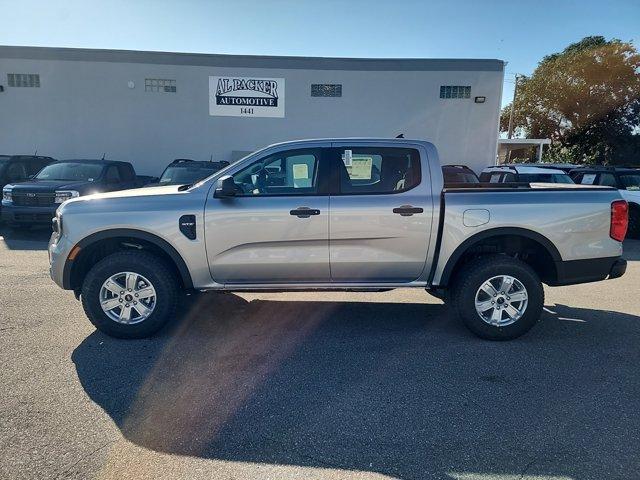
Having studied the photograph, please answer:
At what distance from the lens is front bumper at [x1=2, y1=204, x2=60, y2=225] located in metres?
9.17

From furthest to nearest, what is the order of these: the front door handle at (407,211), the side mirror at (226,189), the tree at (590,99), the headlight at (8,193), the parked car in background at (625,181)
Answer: the tree at (590,99)
the parked car in background at (625,181)
the headlight at (8,193)
the front door handle at (407,211)
the side mirror at (226,189)

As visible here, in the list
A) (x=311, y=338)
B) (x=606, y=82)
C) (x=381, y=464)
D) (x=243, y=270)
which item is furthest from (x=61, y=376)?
(x=606, y=82)

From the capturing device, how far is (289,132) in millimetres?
15688

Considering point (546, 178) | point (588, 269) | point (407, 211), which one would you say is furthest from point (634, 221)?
point (407, 211)

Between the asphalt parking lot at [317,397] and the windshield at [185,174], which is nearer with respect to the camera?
the asphalt parking lot at [317,397]

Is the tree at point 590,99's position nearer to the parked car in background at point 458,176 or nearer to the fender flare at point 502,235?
the parked car in background at point 458,176

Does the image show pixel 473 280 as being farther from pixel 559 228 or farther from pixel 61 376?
pixel 61 376

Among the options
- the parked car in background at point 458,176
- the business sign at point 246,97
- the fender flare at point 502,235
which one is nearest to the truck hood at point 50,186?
the business sign at point 246,97

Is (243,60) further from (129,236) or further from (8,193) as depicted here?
(129,236)

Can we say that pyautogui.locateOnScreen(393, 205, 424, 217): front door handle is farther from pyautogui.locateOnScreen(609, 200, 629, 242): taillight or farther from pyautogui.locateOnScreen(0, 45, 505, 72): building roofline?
pyautogui.locateOnScreen(0, 45, 505, 72): building roofline

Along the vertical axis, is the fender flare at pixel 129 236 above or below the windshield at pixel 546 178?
below

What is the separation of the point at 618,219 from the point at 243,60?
44.7ft

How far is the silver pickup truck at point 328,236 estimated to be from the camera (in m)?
4.13

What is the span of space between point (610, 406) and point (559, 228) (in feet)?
5.48
